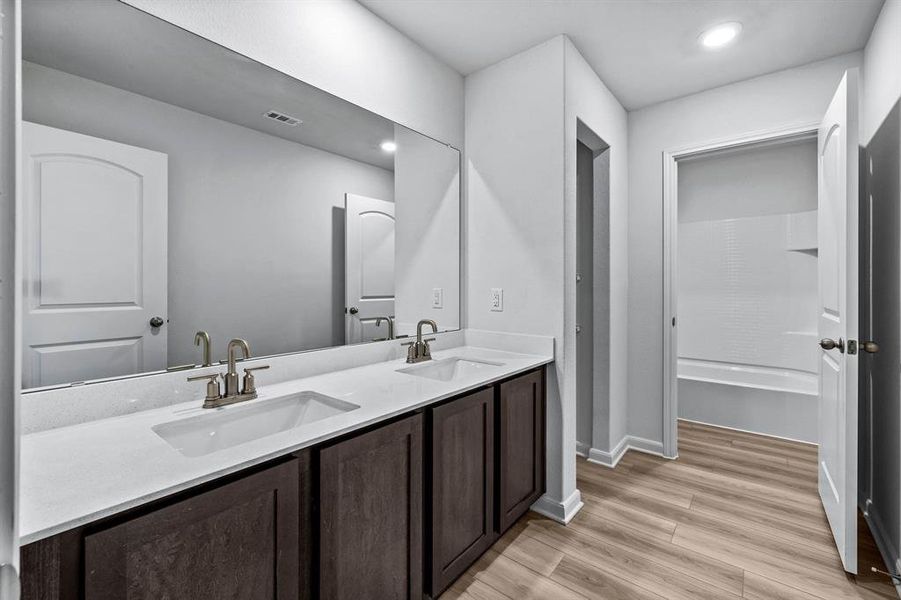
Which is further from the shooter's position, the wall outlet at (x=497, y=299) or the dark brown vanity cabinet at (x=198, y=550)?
the wall outlet at (x=497, y=299)

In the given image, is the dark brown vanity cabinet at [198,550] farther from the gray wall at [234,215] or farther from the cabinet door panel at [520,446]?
the cabinet door panel at [520,446]

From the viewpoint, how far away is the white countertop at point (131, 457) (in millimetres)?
741

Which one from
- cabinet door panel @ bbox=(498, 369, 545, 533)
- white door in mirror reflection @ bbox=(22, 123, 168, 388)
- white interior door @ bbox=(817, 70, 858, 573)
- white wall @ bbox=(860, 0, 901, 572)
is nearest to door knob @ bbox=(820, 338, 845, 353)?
white interior door @ bbox=(817, 70, 858, 573)

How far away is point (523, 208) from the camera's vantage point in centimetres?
225

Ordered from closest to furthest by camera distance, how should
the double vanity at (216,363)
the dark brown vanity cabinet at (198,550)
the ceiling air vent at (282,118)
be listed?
the dark brown vanity cabinet at (198,550) < the double vanity at (216,363) < the ceiling air vent at (282,118)

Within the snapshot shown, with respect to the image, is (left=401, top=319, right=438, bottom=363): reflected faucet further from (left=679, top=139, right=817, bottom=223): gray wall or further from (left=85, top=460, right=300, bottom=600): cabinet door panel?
(left=679, top=139, right=817, bottom=223): gray wall

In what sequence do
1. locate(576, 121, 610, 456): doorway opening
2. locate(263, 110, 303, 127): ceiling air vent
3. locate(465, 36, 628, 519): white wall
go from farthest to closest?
locate(576, 121, 610, 456): doorway opening
locate(465, 36, 628, 519): white wall
locate(263, 110, 303, 127): ceiling air vent

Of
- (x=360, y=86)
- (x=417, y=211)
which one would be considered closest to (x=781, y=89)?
(x=417, y=211)

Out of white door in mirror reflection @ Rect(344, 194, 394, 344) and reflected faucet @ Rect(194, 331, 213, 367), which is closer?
reflected faucet @ Rect(194, 331, 213, 367)

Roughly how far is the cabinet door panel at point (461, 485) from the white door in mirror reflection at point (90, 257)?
0.96m

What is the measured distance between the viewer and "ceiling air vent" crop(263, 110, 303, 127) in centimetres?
161

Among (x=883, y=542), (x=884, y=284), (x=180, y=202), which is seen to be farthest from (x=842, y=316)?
(x=180, y=202)

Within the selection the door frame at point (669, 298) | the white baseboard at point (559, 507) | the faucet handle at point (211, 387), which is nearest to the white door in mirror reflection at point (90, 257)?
the faucet handle at point (211, 387)

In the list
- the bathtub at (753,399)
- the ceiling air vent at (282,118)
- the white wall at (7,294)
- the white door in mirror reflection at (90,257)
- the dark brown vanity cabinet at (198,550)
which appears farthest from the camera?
the bathtub at (753,399)
